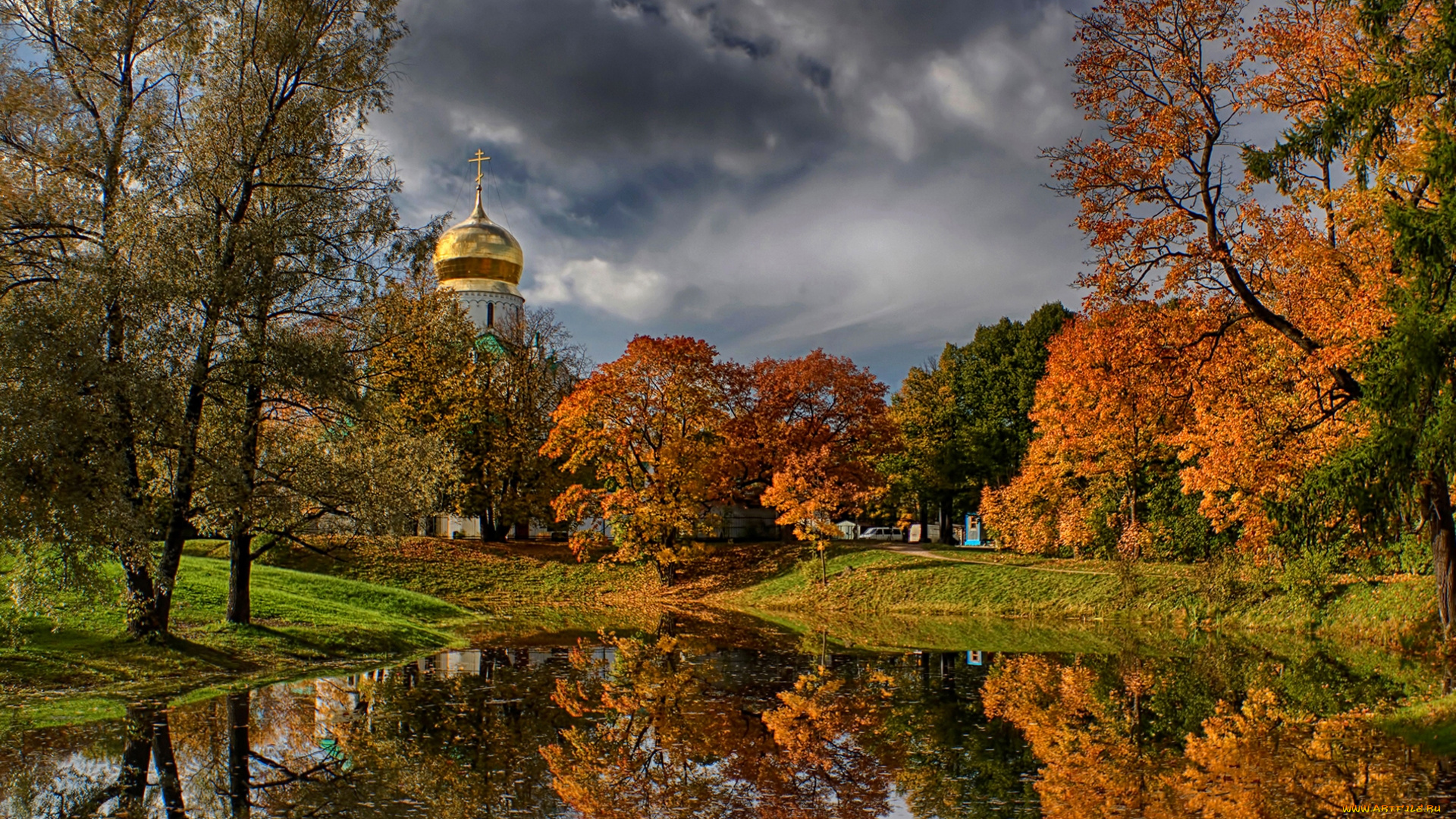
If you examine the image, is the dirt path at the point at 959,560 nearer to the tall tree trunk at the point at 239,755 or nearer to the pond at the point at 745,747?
the pond at the point at 745,747

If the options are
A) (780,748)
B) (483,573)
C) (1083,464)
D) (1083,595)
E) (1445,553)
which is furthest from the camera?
(483,573)

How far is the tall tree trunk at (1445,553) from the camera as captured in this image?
15117 millimetres

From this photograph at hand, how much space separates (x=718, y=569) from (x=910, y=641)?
57.9 feet

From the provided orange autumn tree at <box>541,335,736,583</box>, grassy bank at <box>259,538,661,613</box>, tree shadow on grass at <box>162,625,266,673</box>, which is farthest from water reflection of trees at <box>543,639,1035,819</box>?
orange autumn tree at <box>541,335,736,583</box>

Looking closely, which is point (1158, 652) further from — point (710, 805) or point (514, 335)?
point (514, 335)

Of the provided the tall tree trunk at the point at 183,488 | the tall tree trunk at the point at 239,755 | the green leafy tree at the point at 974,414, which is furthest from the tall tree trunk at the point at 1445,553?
the green leafy tree at the point at 974,414

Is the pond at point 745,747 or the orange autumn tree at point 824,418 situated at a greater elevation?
the orange autumn tree at point 824,418

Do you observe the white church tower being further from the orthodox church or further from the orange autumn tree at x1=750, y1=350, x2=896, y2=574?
the orange autumn tree at x1=750, y1=350, x2=896, y2=574

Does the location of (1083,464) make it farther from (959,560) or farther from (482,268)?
(482,268)

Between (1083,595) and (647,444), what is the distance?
1730 cm

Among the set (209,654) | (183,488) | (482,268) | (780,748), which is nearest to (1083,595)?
(780,748)

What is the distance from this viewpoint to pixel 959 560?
33.8m

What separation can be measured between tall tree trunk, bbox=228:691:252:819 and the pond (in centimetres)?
3

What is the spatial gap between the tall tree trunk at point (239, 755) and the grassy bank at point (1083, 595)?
62.0 feet
